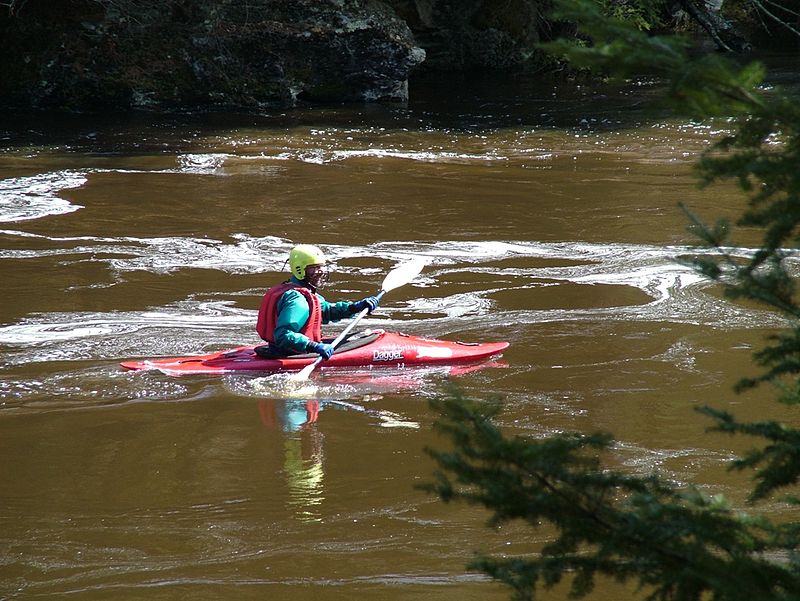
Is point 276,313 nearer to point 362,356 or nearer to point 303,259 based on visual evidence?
point 303,259

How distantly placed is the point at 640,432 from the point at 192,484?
2.41 m

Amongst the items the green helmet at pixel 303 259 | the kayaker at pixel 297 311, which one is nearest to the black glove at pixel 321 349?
the kayaker at pixel 297 311

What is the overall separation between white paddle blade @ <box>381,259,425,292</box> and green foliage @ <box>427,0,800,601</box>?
5.76 m

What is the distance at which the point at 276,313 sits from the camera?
23.2 ft

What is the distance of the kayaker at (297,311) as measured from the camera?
6988 millimetres

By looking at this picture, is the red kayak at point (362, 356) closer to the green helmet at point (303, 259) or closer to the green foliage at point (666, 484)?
the green helmet at point (303, 259)

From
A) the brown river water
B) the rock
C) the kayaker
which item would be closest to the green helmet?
the kayaker

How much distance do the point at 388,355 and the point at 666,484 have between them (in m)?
5.02

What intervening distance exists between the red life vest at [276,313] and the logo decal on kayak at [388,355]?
0.41 meters

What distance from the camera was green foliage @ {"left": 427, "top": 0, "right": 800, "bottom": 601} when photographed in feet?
6.70

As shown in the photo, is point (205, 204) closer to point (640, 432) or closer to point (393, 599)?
point (640, 432)

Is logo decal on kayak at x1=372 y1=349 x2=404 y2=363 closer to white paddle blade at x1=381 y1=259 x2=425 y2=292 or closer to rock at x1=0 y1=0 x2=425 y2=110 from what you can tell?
white paddle blade at x1=381 y1=259 x2=425 y2=292

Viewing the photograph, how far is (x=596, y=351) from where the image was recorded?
7535 millimetres

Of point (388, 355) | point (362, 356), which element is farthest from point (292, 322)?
point (388, 355)
